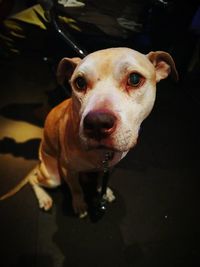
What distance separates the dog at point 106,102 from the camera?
119 centimetres

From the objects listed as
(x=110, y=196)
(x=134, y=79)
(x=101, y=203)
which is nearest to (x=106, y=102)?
(x=134, y=79)

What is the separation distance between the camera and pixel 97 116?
1.14m

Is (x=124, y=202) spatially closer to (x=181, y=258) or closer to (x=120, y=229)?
(x=120, y=229)

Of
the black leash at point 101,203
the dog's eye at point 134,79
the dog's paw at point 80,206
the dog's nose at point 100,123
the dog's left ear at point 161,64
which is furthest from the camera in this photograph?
the dog's paw at point 80,206

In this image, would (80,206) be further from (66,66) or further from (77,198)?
(66,66)

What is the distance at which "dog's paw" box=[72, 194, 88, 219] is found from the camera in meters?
2.06

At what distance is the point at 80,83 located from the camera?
139 centimetres

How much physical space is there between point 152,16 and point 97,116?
6.54 ft

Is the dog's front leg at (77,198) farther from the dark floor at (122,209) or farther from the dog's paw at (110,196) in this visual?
the dog's paw at (110,196)

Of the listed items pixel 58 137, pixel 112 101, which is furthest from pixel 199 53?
pixel 112 101

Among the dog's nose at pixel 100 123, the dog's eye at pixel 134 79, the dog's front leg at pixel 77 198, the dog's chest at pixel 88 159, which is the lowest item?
the dog's front leg at pixel 77 198

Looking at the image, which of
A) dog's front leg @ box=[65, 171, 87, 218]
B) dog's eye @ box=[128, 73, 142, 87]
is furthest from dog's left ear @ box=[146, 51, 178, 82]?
dog's front leg @ box=[65, 171, 87, 218]

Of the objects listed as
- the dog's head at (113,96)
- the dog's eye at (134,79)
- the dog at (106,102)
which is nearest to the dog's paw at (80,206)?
the dog at (106,102)

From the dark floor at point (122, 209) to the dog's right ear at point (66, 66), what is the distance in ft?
3.42
